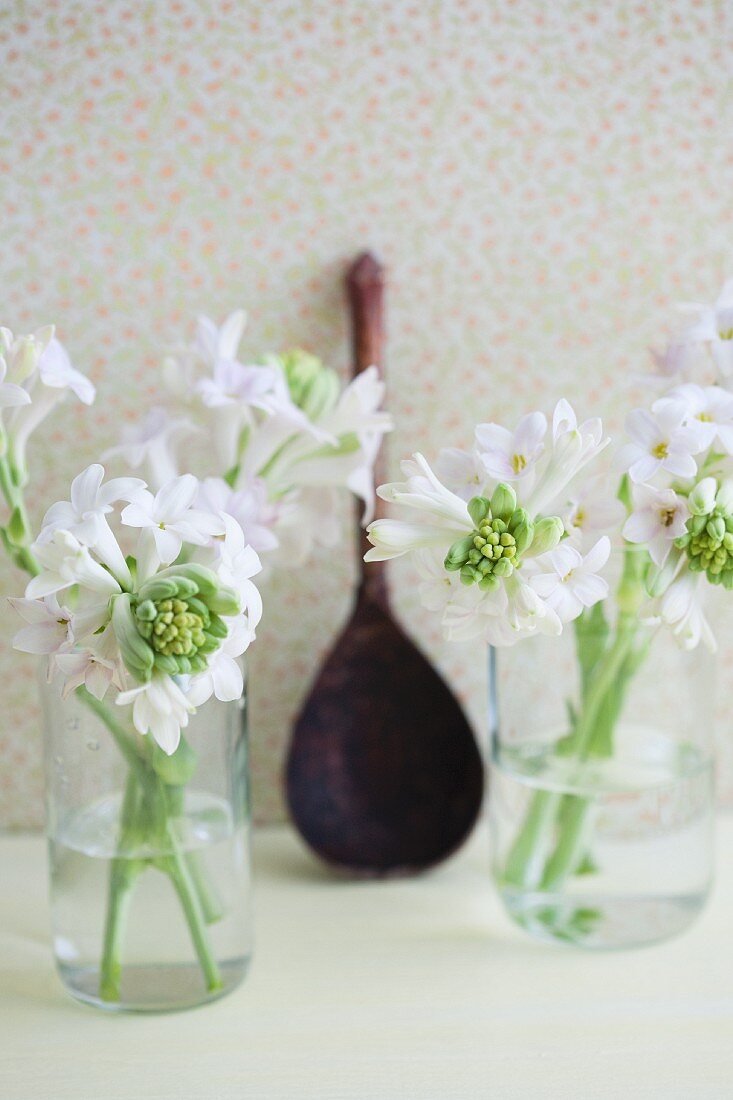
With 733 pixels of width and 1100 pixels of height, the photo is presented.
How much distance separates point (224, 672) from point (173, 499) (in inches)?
3.8

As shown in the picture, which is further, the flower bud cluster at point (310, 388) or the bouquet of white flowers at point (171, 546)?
the flower bud cluster at point (310, 388)

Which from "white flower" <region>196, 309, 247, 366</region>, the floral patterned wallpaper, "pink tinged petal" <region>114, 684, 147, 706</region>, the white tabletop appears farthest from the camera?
the floral patterned wallpaper

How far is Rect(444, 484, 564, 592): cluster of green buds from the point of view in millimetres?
591

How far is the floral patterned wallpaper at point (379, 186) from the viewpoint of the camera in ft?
2.99

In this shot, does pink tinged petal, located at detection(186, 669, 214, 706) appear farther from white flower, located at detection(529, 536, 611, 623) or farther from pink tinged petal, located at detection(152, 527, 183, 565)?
white flower, located at detection(529, 536, 611, 623)

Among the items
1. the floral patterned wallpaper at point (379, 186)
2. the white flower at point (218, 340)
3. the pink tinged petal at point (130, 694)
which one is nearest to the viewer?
the pink tinged petal at point (130, 694)

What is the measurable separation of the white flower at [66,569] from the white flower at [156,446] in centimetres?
17

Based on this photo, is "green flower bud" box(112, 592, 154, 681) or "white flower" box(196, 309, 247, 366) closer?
"green flower bud" box(112, 592, 154, 681)

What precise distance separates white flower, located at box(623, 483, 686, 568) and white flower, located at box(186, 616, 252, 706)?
0.23 m

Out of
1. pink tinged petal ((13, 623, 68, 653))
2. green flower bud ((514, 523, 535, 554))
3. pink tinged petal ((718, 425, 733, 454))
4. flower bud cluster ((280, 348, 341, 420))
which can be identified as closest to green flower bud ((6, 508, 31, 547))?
pink tinged petal ((13, 623, 68, 653))

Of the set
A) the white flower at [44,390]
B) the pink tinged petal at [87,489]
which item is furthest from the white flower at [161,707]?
the white flower at [44,390]

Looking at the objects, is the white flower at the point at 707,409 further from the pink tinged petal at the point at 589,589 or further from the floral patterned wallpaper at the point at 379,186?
the floral patterned wallpaper at the point at 379,186

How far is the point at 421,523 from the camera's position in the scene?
2.03 ft

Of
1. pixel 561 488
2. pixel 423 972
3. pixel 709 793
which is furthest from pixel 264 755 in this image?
pixel 561 488
